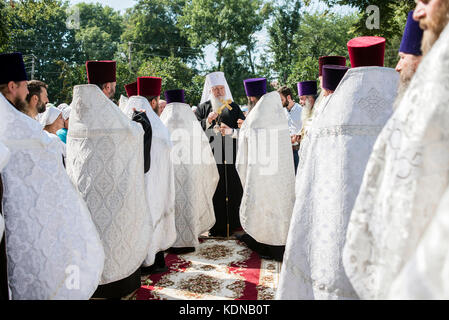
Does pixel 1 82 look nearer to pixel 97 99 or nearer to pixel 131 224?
pixel 97 99

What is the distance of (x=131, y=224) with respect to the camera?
3611 mm

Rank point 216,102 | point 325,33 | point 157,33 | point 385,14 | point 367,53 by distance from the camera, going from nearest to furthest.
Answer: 1. point 367,53
2. point 216,102
3. point 385,14
4. point 325,33
5. point 157,33

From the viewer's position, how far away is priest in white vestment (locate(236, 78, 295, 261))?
15.9 feet

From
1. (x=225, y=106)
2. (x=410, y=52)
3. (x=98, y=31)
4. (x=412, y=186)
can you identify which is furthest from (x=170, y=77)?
(x=412, y=186)

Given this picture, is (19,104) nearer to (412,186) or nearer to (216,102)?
(412,186)

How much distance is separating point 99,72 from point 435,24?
3.00 metres

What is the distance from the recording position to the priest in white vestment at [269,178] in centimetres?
A: 485

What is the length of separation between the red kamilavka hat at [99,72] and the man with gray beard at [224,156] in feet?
8.63

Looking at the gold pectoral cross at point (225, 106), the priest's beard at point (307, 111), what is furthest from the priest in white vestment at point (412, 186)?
the gold pectoral cross at point (225, 106)

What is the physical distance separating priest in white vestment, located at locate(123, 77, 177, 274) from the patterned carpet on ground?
0.27m

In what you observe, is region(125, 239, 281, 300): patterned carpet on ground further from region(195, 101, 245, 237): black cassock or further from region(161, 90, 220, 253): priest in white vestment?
region(195, 101, 245, 237): black cassock

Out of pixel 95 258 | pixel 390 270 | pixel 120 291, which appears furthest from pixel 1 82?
pixel 390 270

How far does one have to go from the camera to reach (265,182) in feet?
16.0
